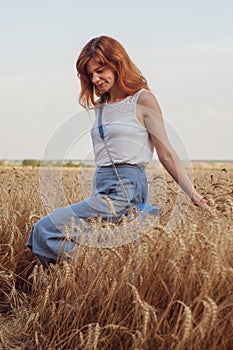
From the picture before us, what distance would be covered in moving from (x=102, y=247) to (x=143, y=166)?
2.81 feet

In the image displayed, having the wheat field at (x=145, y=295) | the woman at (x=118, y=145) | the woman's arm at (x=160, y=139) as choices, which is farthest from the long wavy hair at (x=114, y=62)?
the wheat field at (x=145, y=295)

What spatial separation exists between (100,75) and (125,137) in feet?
1.33

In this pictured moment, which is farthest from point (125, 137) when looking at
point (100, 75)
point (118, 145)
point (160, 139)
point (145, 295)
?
point (145, 295)

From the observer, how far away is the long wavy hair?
354 centimetres

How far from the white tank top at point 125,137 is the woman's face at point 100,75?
0.41ft

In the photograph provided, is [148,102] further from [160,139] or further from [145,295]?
[145,295]

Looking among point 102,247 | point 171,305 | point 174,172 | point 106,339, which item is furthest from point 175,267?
point 174,172

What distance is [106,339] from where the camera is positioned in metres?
2.46

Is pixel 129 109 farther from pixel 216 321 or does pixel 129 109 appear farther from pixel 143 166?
pixel 216 321

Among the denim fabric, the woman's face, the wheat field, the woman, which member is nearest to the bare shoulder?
the woman

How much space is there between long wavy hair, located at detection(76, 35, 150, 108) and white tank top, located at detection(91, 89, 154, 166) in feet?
0.25

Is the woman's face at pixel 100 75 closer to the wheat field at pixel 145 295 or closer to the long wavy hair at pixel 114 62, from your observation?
the long wavy hair at pixel 114 62

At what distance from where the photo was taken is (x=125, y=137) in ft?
11.5

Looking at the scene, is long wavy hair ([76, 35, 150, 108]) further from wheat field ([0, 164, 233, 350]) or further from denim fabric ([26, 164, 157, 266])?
wheat field ([0, 164, 233, 350])
